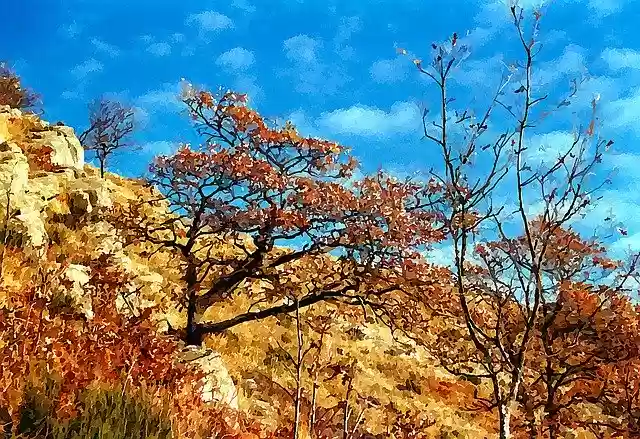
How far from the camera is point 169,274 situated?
16922 mm

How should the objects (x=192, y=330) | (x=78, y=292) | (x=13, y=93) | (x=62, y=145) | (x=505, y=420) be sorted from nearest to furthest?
(x=505, y=420) < (x=78, y=292) < (x=192, y=330) < (x=62, y=145) < (x=13, y=93)

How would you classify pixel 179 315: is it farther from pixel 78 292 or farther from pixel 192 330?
pixel 78 292

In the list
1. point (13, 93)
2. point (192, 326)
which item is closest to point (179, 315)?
point (192, 326)

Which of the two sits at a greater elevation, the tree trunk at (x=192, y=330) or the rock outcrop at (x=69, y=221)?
the rock outcrop at (x=69, y=221)

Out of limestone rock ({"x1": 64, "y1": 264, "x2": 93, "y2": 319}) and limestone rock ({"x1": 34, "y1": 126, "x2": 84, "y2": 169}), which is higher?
limestone rock ({"x1": 34, "y1": 126, "x2": 84, "y2": 169})

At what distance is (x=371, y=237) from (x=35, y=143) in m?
12.2

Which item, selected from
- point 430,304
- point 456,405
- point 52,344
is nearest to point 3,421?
point 52,344

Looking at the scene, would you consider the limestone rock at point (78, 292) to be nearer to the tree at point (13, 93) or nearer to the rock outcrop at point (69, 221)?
the rock outcrop at point (69, 221)

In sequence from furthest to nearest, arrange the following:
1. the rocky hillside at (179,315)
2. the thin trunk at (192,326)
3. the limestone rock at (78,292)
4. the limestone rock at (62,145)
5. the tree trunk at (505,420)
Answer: the limestone rock at (62,145) → the thin trunk at (192,326) → the rocky hillside at (179,315) → the limestone rock at (78,292) → the tree trunk at (505,420)

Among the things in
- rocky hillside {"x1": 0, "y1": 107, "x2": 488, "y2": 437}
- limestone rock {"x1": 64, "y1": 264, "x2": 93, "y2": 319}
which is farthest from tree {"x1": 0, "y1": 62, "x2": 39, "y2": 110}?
limestone rock {"x1": 64, "y1": 264, "x2": 93, "y2": 319}

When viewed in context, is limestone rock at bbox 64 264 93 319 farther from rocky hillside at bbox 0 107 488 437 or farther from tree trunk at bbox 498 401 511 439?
tree trunk at bbox 498 401 511 439

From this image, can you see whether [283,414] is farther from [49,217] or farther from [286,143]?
[49,217]

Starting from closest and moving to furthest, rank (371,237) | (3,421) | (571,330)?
1. (3,421)
2. (371,237)
3. (571,330)

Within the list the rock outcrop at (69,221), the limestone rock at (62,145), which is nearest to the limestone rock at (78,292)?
the rock outcrop at (69,221)
